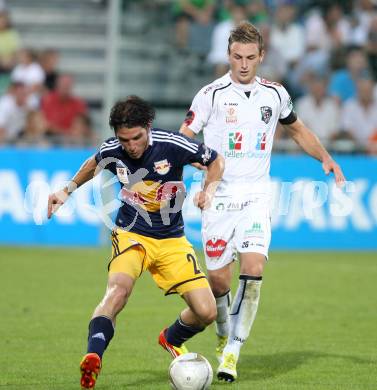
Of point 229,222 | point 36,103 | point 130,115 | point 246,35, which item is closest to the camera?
point 130,115

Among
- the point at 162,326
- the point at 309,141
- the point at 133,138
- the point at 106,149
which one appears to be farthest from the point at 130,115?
the point at 162,326

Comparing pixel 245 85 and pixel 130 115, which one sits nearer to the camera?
pixel 130 115

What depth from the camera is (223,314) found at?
338 inches

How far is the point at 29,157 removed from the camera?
17.4m

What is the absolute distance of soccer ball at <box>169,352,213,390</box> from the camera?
23.1 feet

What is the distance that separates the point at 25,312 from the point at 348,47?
1134cm

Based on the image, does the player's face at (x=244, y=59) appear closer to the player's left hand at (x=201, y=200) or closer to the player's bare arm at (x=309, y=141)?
the player's bare arm at (x=309, y=141)

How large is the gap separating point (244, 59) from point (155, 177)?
4.36ft

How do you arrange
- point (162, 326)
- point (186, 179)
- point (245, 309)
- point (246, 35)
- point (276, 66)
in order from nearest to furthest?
point (245, 309)
point (246, 35)
point (162, 326)
point (186, 179)
point (276, 66)

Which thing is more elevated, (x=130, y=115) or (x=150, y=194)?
(x=130, y=115)

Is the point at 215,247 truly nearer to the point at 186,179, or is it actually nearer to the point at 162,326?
the point at 162,326

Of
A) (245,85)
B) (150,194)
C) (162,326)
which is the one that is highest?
(245,85)

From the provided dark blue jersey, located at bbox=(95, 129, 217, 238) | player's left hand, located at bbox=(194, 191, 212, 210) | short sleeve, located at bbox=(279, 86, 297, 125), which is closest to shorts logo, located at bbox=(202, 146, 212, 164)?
dark blue jersey, located at bbox=(95, 129, 217, 238)

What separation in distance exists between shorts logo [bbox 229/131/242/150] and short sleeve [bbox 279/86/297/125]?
1.48 ft
